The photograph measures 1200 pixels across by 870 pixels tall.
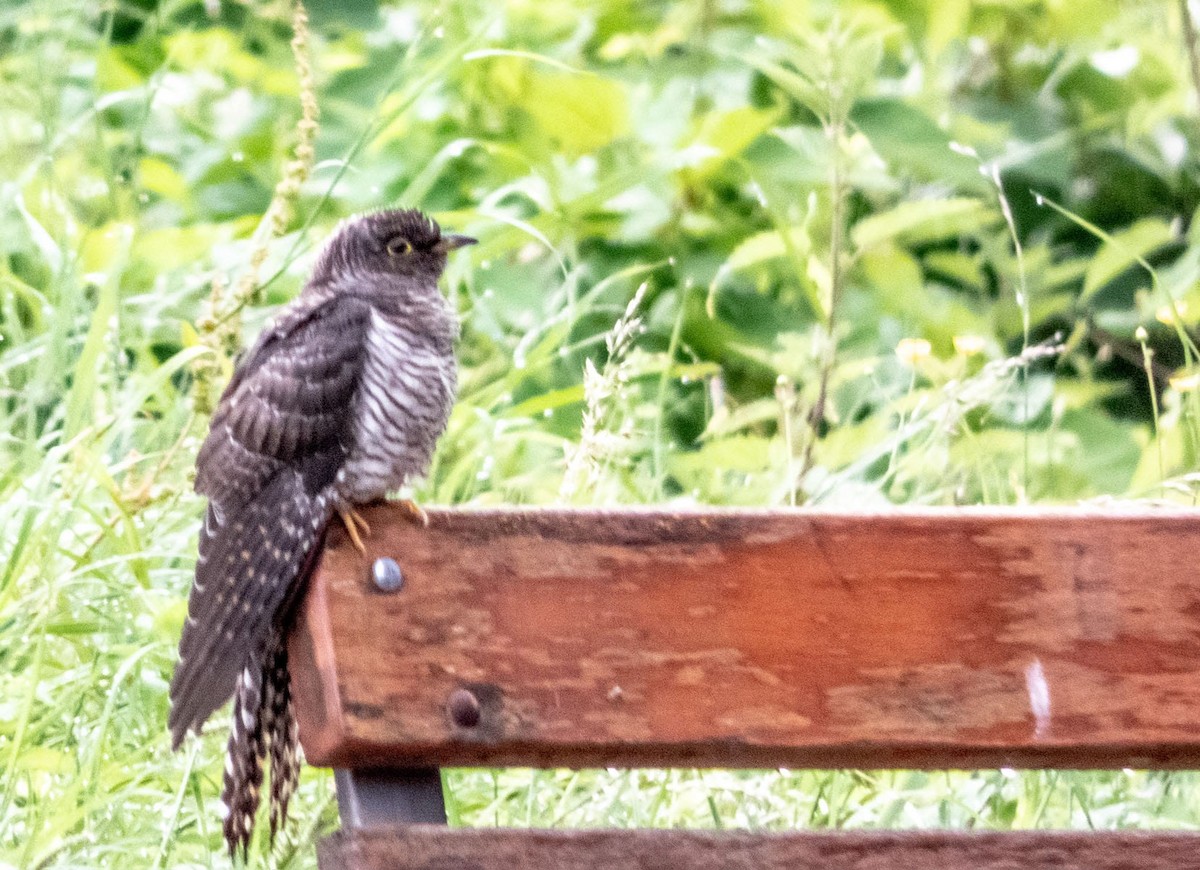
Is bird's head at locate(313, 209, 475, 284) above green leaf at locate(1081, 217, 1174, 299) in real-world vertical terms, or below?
above

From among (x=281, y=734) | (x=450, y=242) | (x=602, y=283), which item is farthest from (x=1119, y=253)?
(x=281, y=734)

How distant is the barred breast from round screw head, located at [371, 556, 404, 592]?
0.64 meters

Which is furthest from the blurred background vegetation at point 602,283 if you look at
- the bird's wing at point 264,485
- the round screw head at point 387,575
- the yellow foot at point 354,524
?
the round screw head at point 387,575

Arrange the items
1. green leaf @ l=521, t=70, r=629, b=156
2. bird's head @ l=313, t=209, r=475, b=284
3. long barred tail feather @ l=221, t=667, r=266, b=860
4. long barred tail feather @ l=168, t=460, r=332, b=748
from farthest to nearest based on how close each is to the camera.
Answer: green leaf @ l=521, t=70, r=629, b=156
bird's head @ l=313, t=209, r=475, b=284
long barred tail feather @ l=221, t=667, r=266, b=860
long barred tail feather @ l=168, t=460, r=332, b=748

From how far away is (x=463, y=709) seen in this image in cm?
159

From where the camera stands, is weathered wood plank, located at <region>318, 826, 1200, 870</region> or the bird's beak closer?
weathered wood plank, located at <region>318, 826, 1200, 870</region>

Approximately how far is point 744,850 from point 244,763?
2.27ft

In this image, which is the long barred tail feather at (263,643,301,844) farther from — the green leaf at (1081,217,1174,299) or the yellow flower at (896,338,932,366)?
the green leaf at (1081,217,1174,299)

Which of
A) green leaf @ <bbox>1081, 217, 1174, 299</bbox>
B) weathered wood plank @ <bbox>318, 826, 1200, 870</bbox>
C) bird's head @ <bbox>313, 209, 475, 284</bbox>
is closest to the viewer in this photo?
weathered wood plank @ <bbox>318, 826, 1200, 870</bbox>

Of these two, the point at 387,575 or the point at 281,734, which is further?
the point at 281,734

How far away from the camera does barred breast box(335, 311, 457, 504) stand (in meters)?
2.35

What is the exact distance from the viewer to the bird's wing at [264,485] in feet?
6.39

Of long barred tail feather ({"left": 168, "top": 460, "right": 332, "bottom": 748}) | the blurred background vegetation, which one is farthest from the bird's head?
long barred tail feather ({"left": 168, "top": 460, "right": 332, "bottom": 748})

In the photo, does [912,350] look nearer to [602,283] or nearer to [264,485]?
[602,283]
